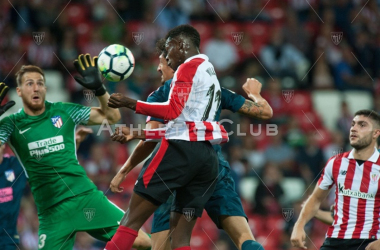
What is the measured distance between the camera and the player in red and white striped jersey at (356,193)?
18.2 ft

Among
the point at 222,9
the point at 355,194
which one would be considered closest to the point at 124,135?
the point at 355,194

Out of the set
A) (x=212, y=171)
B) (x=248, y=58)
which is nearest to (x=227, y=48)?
(x=248, y=58)

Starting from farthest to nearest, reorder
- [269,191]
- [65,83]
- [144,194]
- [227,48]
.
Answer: [227,48], [65,83], [269,191], [144,194]

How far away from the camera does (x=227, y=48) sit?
39.0 feet

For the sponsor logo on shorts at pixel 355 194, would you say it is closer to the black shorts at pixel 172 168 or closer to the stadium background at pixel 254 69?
the black shorts at pixel 172 168

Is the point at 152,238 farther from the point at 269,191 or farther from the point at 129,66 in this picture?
the point at 269,191

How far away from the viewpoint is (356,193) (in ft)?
18.3

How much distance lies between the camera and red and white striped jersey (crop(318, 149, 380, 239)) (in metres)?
5.54

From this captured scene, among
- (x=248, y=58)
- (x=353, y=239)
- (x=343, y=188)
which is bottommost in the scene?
(x=353, y=239)

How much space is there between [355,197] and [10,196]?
3.45 metres

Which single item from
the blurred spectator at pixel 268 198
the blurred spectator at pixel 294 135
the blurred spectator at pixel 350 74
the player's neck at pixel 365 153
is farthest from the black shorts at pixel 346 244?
the blurred spectator at pixel 350 74

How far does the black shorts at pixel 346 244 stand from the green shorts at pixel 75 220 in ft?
6.42

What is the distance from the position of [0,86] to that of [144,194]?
1985 mm

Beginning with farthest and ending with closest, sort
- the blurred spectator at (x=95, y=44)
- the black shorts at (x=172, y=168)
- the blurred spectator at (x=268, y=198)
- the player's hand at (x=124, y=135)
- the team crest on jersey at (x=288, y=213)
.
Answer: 1. the blurred spectator at (x=95, y=44)
2. the blurred spectator at (x=268, y=198)
3. the team crest on jersey at (x=288, y=213)
4. the black shorts at (x=172, y=168)
5. the player's hand at (x=124, y=135)
